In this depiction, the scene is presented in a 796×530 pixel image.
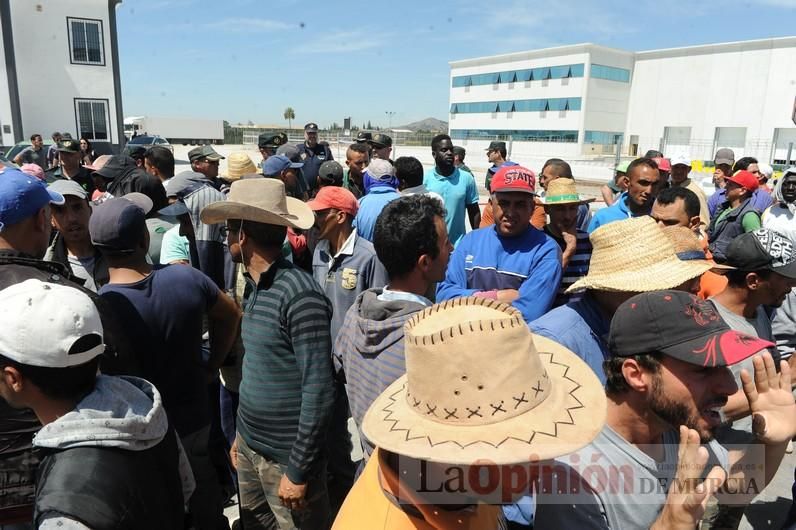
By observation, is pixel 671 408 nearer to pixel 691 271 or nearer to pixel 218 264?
pixel 691 271

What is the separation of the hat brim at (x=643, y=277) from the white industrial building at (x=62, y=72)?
29.5 m

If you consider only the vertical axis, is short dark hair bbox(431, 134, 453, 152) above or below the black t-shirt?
above

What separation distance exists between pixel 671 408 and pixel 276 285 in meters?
1.67

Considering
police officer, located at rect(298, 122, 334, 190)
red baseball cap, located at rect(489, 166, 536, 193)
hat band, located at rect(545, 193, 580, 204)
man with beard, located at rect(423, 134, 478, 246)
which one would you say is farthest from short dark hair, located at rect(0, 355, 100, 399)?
police officer, located at rect(298, 122, 334, 190)

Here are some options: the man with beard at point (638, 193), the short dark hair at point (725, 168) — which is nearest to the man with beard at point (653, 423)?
the man with beard at point (638, 193)

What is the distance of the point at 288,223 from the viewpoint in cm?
244

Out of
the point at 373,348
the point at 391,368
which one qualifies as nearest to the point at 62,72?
the point at 373,348

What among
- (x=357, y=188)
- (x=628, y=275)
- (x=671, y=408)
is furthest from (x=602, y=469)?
(x=357, y=188)

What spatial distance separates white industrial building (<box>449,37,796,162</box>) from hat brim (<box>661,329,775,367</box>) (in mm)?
39994

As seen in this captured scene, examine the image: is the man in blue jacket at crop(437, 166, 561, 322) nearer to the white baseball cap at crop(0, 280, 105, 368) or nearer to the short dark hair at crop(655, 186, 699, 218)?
the short dark hair at crop(655, 186, 699, 218)

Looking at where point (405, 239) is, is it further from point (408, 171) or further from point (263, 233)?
point (408, 171)

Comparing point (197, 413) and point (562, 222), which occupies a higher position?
point (562, 222)

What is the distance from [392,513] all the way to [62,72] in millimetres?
31879

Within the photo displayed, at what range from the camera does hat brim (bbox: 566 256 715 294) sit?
212 cm
